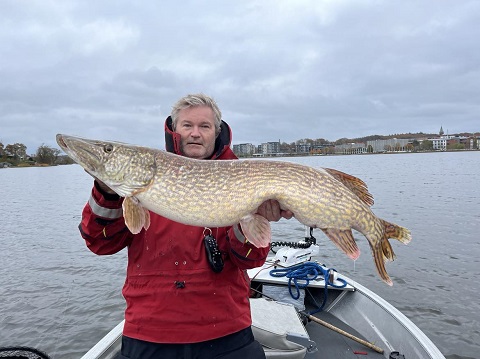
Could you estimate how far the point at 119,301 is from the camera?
7.44m

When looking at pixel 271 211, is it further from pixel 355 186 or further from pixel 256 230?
pixel 355 186

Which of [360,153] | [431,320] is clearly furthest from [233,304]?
[360,153]

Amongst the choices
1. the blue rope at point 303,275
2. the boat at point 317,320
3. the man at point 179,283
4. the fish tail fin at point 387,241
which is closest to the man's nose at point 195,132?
the man at point 179,283

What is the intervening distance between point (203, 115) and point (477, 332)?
5.81 m

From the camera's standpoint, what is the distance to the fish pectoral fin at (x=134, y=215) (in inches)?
83.4

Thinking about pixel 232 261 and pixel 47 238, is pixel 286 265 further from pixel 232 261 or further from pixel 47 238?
pixel 47 238

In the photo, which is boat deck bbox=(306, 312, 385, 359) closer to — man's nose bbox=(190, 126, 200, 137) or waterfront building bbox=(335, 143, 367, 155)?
man's nose bbox=(190, 126, 200, 137)

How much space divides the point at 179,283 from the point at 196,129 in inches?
44.3

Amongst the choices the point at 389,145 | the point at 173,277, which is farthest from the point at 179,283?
the point at 389,145

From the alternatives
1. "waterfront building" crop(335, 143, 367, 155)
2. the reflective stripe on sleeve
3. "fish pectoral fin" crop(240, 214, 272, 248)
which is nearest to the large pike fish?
"fish pectoral fin" crop(240, 214, 272, 248)

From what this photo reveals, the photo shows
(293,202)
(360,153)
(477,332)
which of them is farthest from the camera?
(360,153)

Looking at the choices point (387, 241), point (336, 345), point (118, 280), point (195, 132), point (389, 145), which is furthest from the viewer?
point (389, 145)

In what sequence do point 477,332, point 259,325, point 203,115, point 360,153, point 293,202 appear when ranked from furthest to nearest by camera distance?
point 360,153, point 477,332, point 259,325, point 203,115, point 293,202

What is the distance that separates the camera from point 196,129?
8.84 feet
